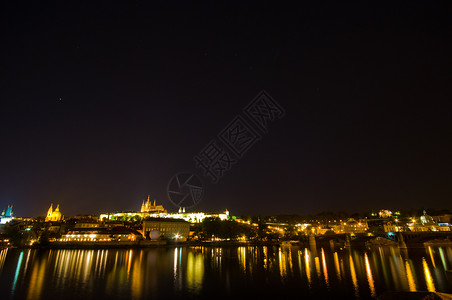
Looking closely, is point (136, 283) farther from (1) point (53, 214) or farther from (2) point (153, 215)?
(1) point (53, 214)

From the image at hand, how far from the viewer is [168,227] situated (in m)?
87.9

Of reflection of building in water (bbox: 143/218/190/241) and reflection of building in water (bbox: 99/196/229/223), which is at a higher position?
reflection of building in water (bbox: 99/196/229/223)

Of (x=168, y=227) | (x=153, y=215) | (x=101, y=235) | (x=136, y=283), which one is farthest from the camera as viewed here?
(x=153, y=215)

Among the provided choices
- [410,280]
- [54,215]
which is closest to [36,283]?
[410,280]

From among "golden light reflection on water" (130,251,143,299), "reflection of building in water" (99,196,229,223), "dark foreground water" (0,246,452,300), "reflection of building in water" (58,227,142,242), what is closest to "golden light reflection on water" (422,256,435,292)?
"dark foreground water" (0,246,452,300)

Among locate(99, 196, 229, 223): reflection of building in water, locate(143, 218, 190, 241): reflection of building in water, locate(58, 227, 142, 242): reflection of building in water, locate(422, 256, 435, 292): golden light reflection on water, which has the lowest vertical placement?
locate(422, 256, 435, 292): golden light reflection on water

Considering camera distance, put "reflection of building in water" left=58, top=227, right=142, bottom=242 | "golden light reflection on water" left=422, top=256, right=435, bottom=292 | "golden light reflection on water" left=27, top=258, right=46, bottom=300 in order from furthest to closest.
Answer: "reflection of building in water" left=58, top=227, right=142, bottom=242 → "golden light reflection on water" left=422, top=256, right=435, bottom=292 → "golden light reflection on water" left=27, top=258, right=46, bottom=300

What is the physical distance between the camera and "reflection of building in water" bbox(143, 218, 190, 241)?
273ft

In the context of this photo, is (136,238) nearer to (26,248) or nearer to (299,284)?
(26,248)

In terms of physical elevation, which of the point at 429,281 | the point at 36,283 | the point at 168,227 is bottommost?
the point at 429,281

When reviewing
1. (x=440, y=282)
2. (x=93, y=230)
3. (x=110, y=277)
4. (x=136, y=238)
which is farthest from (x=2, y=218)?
(x=440, y=282)

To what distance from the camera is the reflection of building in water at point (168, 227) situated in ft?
273

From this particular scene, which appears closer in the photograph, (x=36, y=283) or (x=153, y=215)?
(x=36, y=283)

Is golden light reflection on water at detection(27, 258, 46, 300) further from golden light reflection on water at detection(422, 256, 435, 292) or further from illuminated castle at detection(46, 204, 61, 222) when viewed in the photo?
illuminated castle at detection(46, 204, 61, 222)
